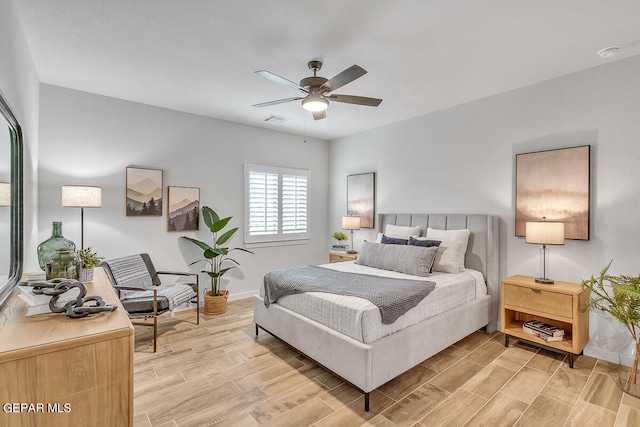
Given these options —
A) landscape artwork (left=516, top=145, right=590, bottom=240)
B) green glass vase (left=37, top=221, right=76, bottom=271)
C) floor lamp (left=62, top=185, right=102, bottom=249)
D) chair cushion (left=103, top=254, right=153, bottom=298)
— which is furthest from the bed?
floor lamp (left=62, top=185, right=102, bottom=249)

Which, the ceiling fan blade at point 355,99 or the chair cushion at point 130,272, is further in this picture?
the chair cushion at point 130,272

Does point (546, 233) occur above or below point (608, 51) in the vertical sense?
below

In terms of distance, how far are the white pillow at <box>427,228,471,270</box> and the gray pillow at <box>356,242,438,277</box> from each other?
363 mm

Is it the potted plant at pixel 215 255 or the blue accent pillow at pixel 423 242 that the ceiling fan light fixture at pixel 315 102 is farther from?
the potted plant at pixel 215 255

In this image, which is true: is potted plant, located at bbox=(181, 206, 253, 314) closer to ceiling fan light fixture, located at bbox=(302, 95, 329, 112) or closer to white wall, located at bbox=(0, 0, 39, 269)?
white wall, located at bbox=(0, 0, 39, 269)

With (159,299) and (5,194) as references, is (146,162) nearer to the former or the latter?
(159,299)

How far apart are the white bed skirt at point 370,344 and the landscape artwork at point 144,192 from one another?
6.59ft

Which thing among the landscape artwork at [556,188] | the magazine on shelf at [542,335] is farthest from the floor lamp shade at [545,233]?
the magazine on shelf at [542,335]

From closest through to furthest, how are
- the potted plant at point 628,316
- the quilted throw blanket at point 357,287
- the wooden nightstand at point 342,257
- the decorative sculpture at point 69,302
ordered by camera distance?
the decorative sculpture at point 69,302
the potted plant at point 628,316
the quilted throw blanket at point 357,287
the wooden nightstand at point 342,257

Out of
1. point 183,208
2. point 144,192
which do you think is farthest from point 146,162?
point 183,208

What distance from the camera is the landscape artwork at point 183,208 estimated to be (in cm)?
439

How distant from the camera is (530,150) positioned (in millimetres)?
3533

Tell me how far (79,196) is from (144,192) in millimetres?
906

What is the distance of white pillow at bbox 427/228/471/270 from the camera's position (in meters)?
3.75
